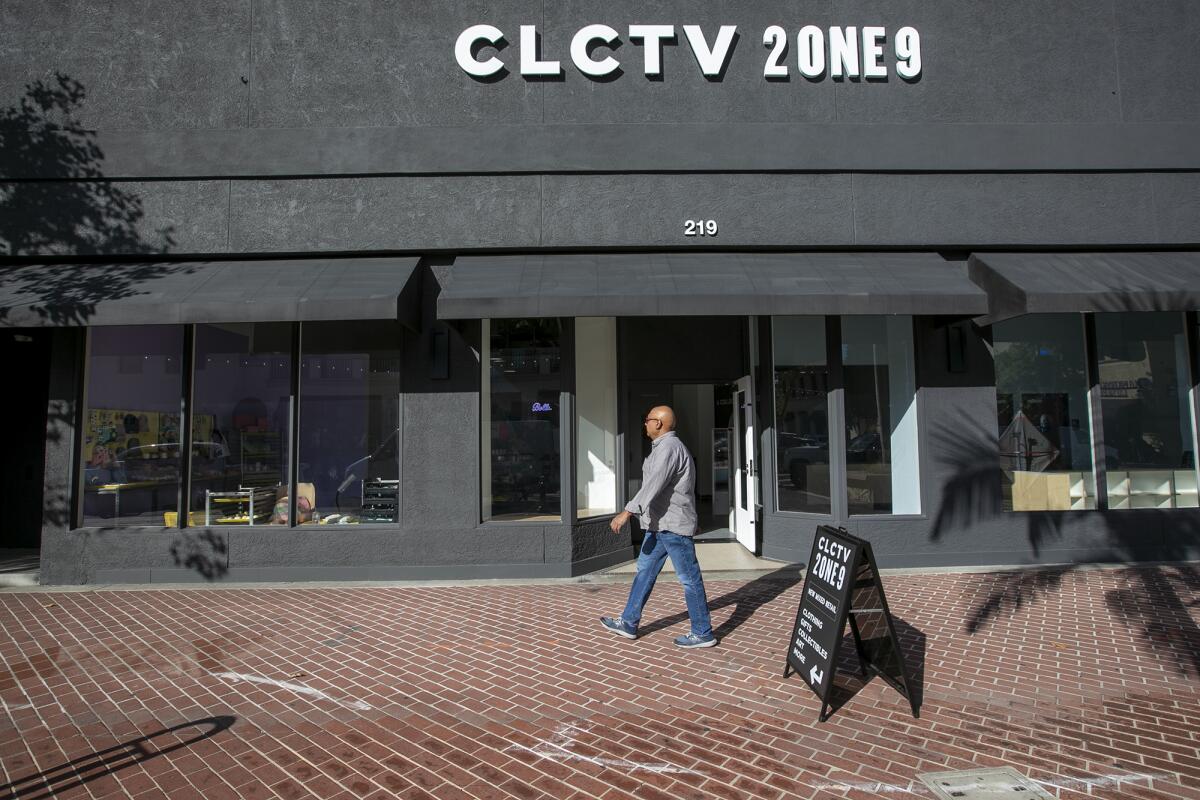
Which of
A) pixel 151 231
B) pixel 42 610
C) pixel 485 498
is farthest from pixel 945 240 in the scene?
pixel 42 610

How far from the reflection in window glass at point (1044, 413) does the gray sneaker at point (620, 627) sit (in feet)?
16.9

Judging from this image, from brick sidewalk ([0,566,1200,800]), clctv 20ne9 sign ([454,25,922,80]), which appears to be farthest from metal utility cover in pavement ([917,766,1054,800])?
clctv 20ne9 sign ([454,25,922,80])

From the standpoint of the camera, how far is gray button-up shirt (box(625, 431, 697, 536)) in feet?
17.1

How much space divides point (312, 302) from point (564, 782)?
17.0 ft

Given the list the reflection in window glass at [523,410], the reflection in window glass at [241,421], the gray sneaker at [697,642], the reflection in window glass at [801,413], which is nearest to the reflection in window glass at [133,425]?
the reflection in window glass at [241,421]

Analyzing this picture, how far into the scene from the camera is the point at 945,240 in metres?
7.95

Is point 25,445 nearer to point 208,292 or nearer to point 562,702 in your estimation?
point 208,292

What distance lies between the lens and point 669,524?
5.22 metres

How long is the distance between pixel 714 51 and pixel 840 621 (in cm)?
663

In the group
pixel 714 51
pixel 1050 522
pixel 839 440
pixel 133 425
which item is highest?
pixel 714 51

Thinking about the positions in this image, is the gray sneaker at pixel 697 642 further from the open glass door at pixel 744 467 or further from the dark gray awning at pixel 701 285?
the open glass door at pixel 744 467

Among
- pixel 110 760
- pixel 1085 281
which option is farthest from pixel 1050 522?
pixel 110 760

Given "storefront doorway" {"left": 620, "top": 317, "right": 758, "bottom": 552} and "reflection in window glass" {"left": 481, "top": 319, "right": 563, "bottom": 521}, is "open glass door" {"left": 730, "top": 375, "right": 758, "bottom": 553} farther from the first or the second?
"reflection in window glass" {"left": 481, "top": 319, "right": 563, "bottom": 521}

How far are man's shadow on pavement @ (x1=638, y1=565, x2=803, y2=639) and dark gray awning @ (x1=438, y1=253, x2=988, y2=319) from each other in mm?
2834
